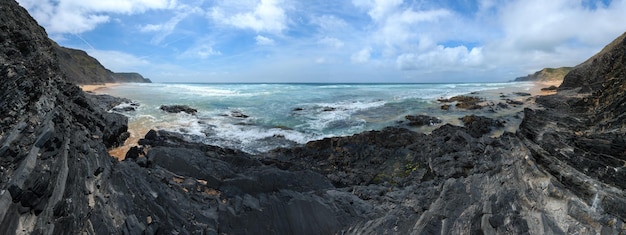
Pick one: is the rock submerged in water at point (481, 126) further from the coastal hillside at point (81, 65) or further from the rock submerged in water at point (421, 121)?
the coastal hillside at point (81, 65)

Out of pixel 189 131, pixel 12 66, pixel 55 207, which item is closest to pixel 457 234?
pixel 55 207

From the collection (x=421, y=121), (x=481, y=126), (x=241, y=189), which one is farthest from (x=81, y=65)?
(x=481, y=126)

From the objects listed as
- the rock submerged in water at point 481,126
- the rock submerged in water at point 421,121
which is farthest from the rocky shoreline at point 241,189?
the rock submerged in water at point 421,121

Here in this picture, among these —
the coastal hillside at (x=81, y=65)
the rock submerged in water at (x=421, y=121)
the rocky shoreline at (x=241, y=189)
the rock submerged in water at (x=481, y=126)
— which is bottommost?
the rock submerged in water at (x=421, y=121)

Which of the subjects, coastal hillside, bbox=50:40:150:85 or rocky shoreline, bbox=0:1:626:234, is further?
coastal hillside, bbox=50:40:150:85

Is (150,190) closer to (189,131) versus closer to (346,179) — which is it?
(346,179)

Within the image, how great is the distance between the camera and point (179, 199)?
7605 millimetres

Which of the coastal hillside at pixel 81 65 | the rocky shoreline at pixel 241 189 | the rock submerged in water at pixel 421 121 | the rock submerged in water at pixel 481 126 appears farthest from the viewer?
the coastal hillside at pixel 81 65

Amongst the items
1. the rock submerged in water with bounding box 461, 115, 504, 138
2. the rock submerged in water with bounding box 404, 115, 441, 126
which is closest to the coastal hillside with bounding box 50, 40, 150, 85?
the rock submerged in water with bounding box 404, 115, 441, 126

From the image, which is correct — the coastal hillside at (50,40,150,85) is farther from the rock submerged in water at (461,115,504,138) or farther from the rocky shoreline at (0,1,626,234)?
the rock submerged in water at (461,115,504,138)

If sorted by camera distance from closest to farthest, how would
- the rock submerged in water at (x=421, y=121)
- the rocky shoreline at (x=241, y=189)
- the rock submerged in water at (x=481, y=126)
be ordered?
the rocky shoreline at (x=241, y=189) < the rock submerged in water at (x=481, y=126) < the rock submerged in water at (x=421, y=121)

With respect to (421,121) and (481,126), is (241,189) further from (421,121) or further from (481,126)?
(421,121)

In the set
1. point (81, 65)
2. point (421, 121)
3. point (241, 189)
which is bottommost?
point (421, 121)

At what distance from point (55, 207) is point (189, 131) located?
16.9 m
